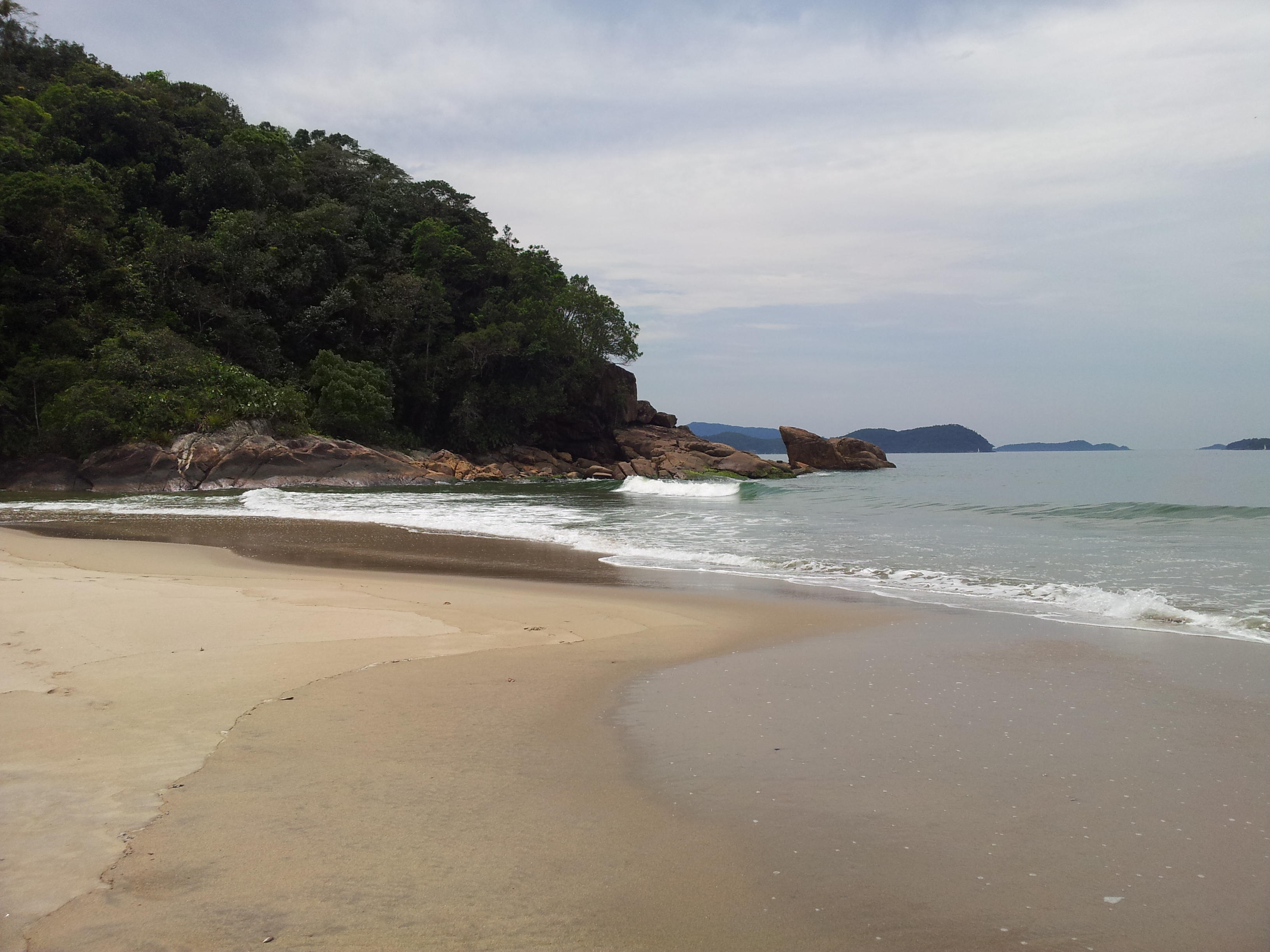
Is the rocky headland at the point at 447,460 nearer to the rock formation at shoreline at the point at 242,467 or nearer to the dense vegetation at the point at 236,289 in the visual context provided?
the rock formation at shoreline at the point at 242,467

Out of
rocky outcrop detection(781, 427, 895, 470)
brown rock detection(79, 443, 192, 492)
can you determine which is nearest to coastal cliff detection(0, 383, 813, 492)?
brown rock detection(79, 443, 192, 492)

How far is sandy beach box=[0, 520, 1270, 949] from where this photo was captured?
83.6 inches

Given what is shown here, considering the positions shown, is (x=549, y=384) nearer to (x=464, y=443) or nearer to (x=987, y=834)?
(x=464, y=443)

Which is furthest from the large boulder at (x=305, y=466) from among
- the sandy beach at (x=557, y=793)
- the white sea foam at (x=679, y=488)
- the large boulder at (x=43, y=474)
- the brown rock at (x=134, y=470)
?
the sandy beach at (x=557, y=793)

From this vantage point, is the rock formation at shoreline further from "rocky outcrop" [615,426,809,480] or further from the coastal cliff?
"rocky outcrop" [615,426,809,480]

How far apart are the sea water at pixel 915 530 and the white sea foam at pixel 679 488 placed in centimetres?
23

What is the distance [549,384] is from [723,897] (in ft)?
137

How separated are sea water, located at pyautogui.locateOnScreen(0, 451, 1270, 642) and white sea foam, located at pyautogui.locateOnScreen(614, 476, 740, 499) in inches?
9.1

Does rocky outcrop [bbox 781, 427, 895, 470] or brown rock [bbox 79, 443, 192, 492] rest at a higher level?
rocky outcrop [bbox 781, 427, 895, 470]

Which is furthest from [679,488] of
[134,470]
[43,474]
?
[43,474]

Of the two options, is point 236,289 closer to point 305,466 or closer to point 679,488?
point 305,466

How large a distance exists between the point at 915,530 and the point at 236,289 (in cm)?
3452

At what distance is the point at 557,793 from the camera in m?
2.93

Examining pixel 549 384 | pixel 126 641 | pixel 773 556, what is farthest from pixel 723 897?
pixel 549 384
